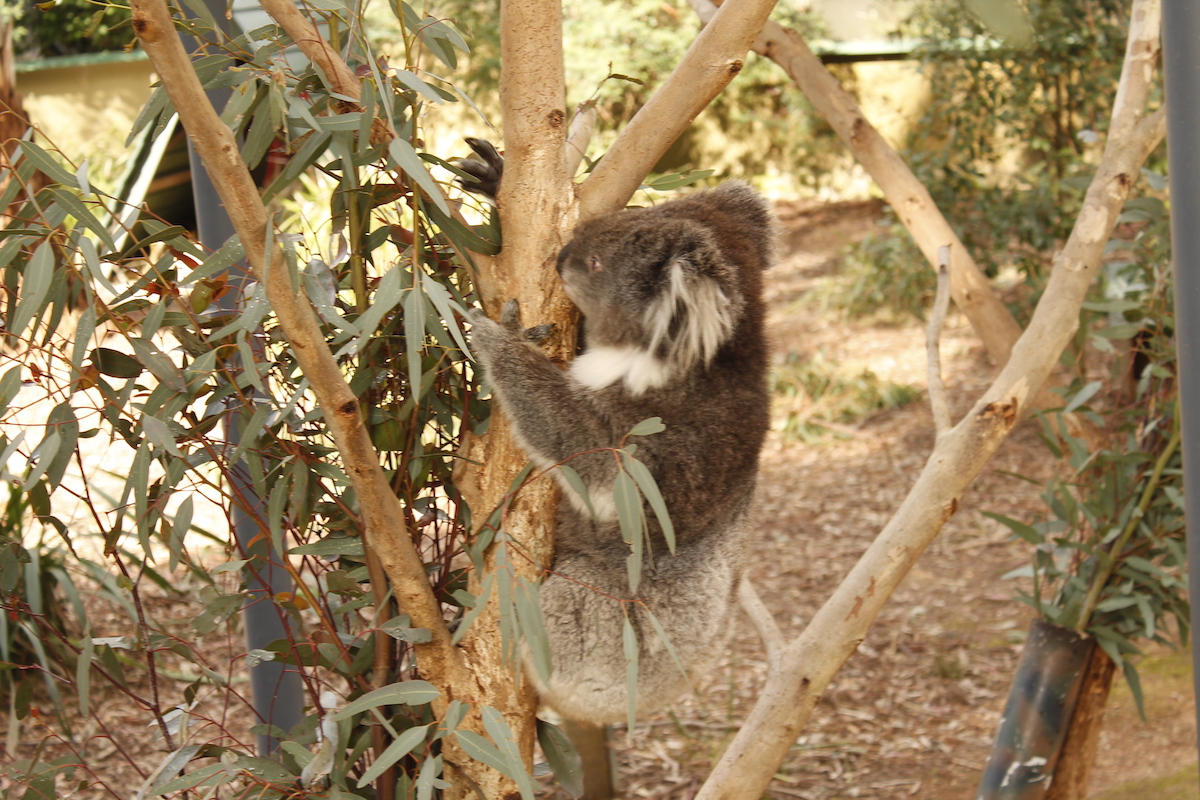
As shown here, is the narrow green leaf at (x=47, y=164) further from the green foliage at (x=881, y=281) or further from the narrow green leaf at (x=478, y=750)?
the green foliage at (x=881, y=281)

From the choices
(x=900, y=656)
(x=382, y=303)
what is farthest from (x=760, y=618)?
(x=900, y=656)

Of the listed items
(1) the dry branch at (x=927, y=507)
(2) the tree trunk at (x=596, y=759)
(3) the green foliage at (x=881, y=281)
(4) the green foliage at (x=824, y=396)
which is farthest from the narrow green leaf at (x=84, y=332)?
(3) the green foliage at (x=881, y=281)

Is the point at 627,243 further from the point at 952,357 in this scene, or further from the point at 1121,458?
the point at 952,357

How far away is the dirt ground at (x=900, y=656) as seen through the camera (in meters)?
3.01

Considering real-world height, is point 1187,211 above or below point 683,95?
below

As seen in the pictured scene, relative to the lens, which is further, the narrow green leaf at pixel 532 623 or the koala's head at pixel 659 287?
the koala's head at pixel 659 287

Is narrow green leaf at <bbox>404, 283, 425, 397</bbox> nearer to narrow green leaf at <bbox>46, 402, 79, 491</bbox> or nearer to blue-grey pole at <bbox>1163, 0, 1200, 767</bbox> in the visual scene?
narrow green leaf at <bbox>46, 402, 79, 491</bbox>

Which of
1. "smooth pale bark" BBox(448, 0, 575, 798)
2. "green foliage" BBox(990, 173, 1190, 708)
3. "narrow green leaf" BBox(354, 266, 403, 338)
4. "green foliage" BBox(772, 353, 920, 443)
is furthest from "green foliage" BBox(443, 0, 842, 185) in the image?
Result: "narrow green leaf" BBox(354, 266, 403, 338)

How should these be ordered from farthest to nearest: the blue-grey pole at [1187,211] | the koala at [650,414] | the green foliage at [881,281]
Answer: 1. the green foliage at [881,281]
2. the koala at [650,414]
3. the blue-grey pole at [1187,211]

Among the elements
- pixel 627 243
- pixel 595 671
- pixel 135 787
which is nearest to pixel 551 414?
pixel 627 243

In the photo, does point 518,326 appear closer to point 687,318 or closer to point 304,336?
point 687,318

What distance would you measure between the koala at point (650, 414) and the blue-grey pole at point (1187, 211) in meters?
0.62

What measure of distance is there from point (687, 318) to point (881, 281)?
16.5 feet

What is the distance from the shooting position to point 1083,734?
8.42ft
